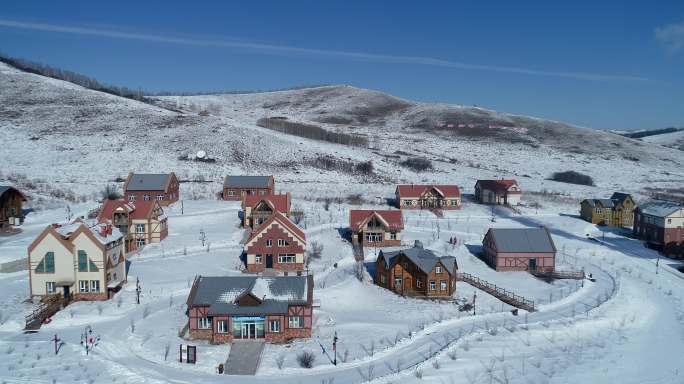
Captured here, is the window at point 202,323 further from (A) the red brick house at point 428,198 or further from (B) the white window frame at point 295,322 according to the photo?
(A) the red brick house at point 428,198

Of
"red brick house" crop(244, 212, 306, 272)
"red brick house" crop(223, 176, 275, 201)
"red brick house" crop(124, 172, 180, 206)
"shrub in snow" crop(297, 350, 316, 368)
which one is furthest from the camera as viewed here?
"red brick house" crop(223, 176, 275, 201)

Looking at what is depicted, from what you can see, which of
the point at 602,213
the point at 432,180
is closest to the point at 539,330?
the point at 602,213

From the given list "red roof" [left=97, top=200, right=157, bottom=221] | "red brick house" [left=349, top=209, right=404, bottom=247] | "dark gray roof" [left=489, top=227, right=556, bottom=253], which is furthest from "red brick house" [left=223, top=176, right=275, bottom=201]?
"dark gray roof" [left=489, top=227, right=556, bottom=253]

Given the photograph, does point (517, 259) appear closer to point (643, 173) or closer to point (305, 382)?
point (305, 382)

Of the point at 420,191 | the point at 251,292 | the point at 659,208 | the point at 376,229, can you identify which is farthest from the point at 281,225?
the point at 659,208

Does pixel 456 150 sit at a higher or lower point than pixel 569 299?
higher

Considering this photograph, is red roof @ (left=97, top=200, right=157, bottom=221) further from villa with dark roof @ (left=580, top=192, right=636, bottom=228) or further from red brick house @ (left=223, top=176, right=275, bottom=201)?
villa with dark roof @ (left=580, top=192, right=636, bottom=228)

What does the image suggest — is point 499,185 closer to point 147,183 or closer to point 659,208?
point 659,208
